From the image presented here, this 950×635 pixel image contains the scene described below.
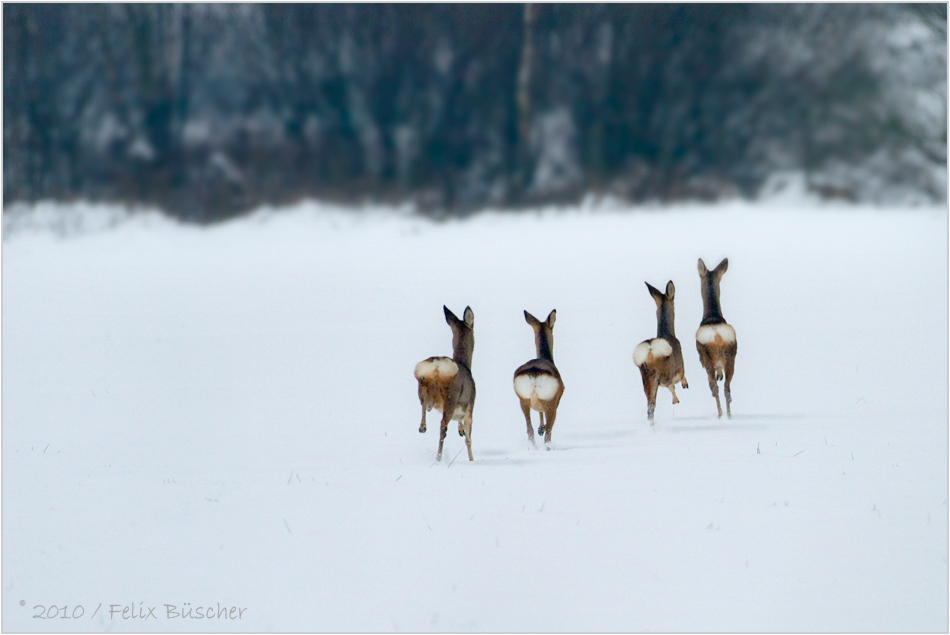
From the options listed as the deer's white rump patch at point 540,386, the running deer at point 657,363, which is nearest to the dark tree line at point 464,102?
the running deer at point 657,363

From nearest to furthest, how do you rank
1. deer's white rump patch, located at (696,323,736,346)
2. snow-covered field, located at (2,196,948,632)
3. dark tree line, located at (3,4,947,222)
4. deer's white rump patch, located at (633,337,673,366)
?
1. snow-covered field, located at (2,196,948,632)
2. deer's white rump patch, located at (633,337,673,366)
3. deer's white rump patch, located at (696,323,736,346)
4. dark tree line, located at (3,4,947,222)

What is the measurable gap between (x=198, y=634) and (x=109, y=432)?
14.2 ft

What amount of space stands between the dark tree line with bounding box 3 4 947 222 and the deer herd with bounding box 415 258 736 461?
45.6ft

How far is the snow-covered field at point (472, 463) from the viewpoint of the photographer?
15.2 feet

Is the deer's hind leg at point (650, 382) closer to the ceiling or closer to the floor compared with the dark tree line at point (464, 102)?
closer to the floor

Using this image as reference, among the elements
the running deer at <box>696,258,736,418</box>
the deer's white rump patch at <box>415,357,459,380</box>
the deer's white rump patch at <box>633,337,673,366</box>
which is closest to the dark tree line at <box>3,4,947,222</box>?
the running deer at <box>696,258,736,418</box>

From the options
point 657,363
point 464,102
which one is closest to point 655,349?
point 657,363

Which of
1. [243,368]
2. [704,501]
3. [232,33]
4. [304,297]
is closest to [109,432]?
[243,368]

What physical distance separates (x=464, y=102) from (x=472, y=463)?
17.4 m

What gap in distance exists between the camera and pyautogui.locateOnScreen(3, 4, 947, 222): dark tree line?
838 inches

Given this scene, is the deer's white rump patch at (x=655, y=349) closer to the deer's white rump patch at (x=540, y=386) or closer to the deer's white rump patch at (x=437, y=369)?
the deer's white rump patch at (x=540, y=386)

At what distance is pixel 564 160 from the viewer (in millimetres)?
→ 22812

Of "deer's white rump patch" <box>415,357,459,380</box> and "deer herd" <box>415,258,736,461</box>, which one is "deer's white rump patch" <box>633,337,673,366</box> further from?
"deer's white rump patch" <box>415,357,459,380</box>

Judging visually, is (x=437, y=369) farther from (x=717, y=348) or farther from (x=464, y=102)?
(x=464, y=102)
